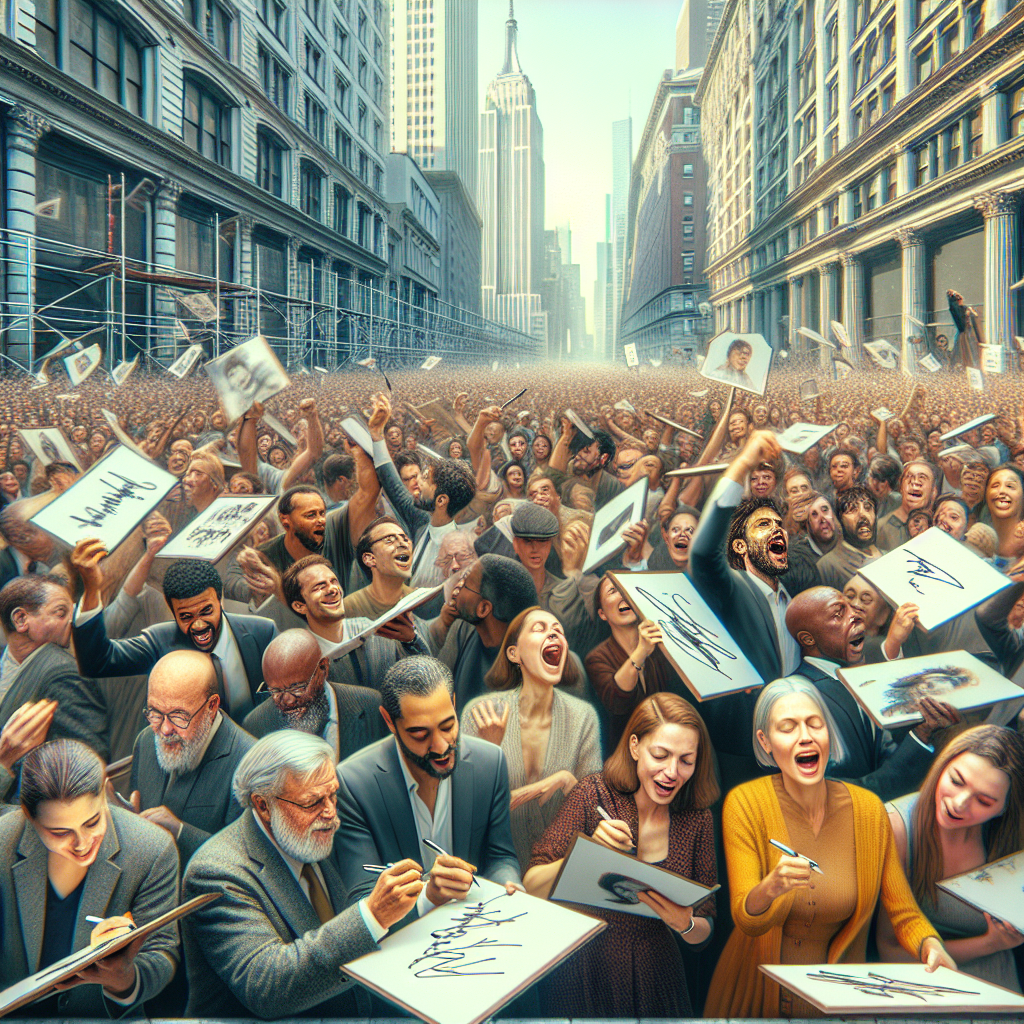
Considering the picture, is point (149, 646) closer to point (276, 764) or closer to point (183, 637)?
point (183, 637)

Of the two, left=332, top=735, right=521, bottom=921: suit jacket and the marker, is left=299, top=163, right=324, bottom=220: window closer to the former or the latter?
left=332, top=735, right=521, bottom=921: suit jacket

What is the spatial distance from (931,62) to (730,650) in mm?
3710

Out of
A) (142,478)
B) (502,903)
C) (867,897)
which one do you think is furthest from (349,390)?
(867,897)

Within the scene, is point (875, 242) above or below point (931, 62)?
below

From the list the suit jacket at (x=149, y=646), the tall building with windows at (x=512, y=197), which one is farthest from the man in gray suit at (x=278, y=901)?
the tall building with windows at (x=512, y=197)

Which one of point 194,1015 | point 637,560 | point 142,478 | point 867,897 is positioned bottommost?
point 194,1015

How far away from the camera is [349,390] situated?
16.4 ft

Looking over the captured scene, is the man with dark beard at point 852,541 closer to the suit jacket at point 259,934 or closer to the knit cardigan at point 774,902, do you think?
the knit cardigan at point 774,902

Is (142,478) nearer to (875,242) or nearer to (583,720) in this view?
(583,720)

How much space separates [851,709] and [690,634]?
2.75ft

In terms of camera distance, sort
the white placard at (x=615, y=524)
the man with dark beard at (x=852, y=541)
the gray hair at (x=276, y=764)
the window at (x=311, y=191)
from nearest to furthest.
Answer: the gray hair at (x=276, y=764) → the white placard at (x=615, y=524) → the man with dark beard at (x=852, y=541) → the window at (x=311, y=191)

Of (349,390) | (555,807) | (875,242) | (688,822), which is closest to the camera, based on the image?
(688,822)

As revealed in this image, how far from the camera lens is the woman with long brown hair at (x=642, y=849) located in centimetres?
311

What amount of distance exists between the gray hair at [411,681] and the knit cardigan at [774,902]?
135 centimetres
